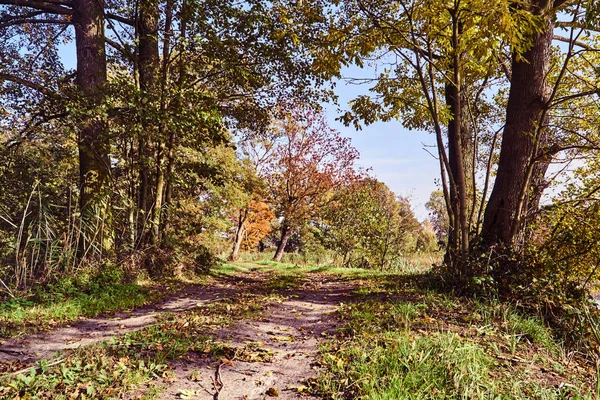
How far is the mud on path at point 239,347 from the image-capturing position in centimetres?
259

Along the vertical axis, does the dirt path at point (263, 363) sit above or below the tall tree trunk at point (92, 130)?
below

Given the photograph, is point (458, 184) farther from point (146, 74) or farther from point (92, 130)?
point (146, 74)

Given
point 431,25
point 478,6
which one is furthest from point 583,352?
point 431,25

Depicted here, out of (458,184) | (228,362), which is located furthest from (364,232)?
(228,362)

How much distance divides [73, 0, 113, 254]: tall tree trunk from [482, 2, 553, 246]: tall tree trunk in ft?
22.2

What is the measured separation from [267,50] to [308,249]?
14.6 m

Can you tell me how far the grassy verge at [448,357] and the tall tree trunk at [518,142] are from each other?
1.49m

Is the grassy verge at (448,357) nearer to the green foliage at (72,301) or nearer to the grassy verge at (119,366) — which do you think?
the grassy verge at (119,366)

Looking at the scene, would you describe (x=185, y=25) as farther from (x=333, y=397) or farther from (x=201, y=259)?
(x=333, y=397)

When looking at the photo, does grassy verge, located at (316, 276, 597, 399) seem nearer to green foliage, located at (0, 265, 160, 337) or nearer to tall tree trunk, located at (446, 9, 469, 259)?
tall tree trunk, located at (446, 9, 469, 259)

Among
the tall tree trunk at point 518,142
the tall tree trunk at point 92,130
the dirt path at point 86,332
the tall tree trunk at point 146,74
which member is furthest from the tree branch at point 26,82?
the tall tree trunk at point 518,142

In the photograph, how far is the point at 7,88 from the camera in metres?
6.54

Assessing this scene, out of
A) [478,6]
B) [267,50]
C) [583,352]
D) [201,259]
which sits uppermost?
[267,50]

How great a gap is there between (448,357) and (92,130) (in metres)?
6.53
